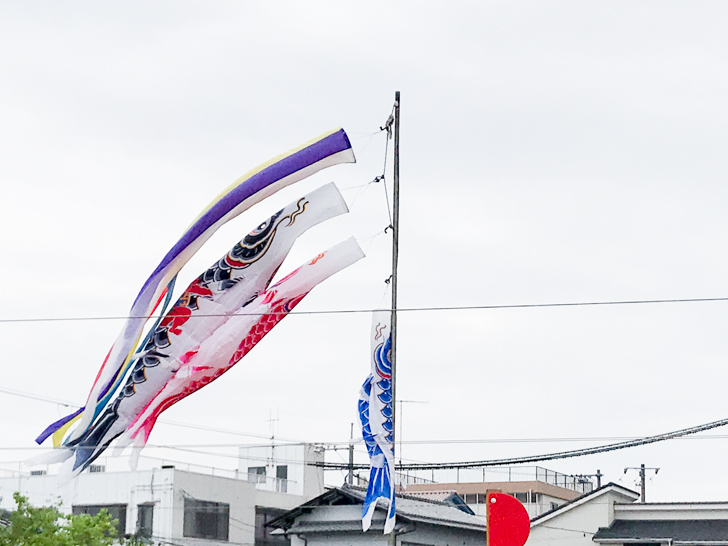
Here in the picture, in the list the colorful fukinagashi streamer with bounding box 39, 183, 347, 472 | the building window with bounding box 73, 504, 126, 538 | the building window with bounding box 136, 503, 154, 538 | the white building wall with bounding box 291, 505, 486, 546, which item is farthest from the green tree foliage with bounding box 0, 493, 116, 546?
the building window with bounding box 73, 504, 126, 538

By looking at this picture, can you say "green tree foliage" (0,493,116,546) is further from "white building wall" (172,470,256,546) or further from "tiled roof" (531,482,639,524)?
"tiled roof" (531,482,639,524)

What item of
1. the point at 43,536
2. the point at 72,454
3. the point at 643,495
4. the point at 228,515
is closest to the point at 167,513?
the point at 228,515

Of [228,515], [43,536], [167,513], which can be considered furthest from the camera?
[228,515]

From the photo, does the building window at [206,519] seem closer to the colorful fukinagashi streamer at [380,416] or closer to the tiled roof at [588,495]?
→ the tiled roof at [588,495]

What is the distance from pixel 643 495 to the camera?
54.1m

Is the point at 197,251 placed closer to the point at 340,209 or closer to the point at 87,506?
the point at 340,209

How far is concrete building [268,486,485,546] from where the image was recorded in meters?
31.8

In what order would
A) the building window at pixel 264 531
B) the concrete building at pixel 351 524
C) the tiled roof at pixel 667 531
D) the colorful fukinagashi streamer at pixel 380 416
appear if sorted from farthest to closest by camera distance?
the building window at pixel 264 531, the concrete building at pixel 351 524, the tiled roof at pixel 667 531, the colorful fukinagashi streamer at pixel 380 416

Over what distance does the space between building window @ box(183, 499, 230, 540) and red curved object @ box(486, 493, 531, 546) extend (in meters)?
24.0

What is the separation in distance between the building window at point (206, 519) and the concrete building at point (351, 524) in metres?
5.53

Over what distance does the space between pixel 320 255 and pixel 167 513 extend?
21.3 meters

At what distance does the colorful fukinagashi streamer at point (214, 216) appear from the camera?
18.5 m

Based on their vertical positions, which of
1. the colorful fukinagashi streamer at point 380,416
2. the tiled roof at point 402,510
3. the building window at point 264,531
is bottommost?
the building window at point 264,531

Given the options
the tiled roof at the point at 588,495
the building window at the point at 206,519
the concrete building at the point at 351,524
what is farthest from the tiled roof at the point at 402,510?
the building window at the point at 206,519
